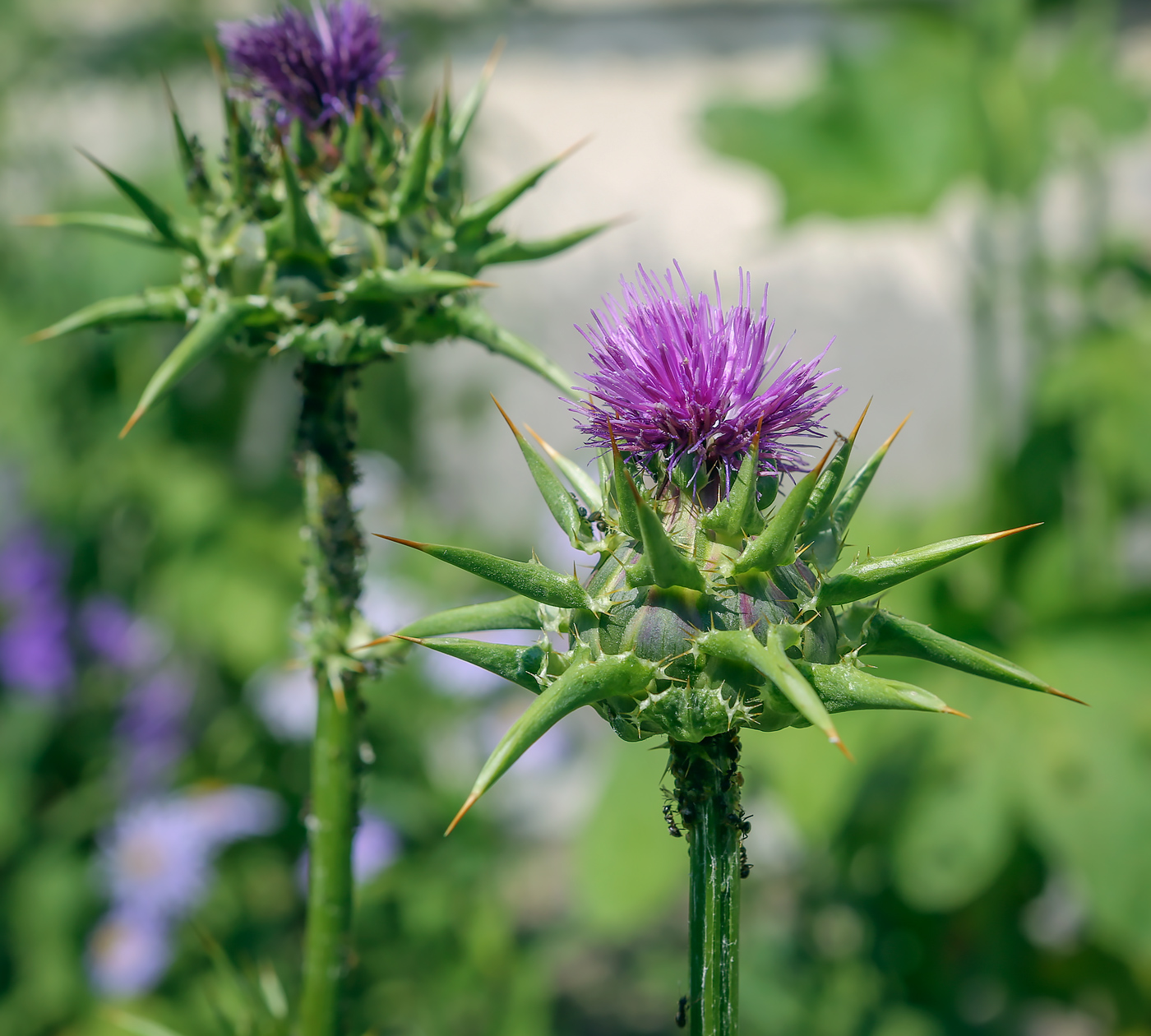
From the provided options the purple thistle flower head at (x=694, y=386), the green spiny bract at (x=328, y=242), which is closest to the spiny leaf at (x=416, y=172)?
the green spiny bract at (x=328, y=242)

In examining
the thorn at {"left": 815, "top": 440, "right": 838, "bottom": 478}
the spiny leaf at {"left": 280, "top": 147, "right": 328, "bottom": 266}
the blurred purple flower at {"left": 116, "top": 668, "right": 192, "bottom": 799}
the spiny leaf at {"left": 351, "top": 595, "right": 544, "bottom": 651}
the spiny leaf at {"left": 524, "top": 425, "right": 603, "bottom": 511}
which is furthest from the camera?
the blurred purple flower at {"left": 116, "top": 668, "right": 192, "bottom": 799}

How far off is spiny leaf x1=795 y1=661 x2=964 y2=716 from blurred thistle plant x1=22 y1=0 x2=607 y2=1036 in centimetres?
58

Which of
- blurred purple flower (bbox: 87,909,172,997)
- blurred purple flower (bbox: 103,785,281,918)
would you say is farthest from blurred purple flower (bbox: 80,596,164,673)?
blurred purple flower (bbox: 87,909,172,997)

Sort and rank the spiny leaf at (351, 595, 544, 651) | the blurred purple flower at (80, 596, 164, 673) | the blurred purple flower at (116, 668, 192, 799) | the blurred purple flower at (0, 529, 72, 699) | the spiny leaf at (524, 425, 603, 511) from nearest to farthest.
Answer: the spiny leaf at (351, 595, 544, 651) < the spiny leaf at (524, 425, 603, 511) < the blurred purple flower at (116, 668, 192, 799) < the blurred purple flower at (0, 529, 72, 699) < the blurred purple flower at (80, 596, 164, 673)

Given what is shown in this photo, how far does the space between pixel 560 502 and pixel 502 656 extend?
19 cm

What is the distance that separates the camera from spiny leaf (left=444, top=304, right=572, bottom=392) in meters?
1.43

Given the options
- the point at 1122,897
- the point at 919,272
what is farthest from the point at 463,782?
the point at 919,272

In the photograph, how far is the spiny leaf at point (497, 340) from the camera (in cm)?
143

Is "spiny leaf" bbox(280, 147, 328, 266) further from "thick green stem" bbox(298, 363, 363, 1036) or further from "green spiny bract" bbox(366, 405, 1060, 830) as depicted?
"green spiny bract" bbox(366, 405, 1060, 830)

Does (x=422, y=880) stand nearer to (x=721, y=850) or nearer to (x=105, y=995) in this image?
(x=105, y=995)

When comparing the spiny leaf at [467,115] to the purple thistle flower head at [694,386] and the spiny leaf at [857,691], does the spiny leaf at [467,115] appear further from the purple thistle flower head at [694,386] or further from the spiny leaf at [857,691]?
the spiny leaf at [857,691]

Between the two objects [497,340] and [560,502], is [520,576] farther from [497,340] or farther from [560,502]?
[497,340]

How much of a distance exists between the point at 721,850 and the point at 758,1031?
2.62 metres

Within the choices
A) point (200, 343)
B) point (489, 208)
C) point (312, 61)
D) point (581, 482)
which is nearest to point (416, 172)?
point (489, 208)
